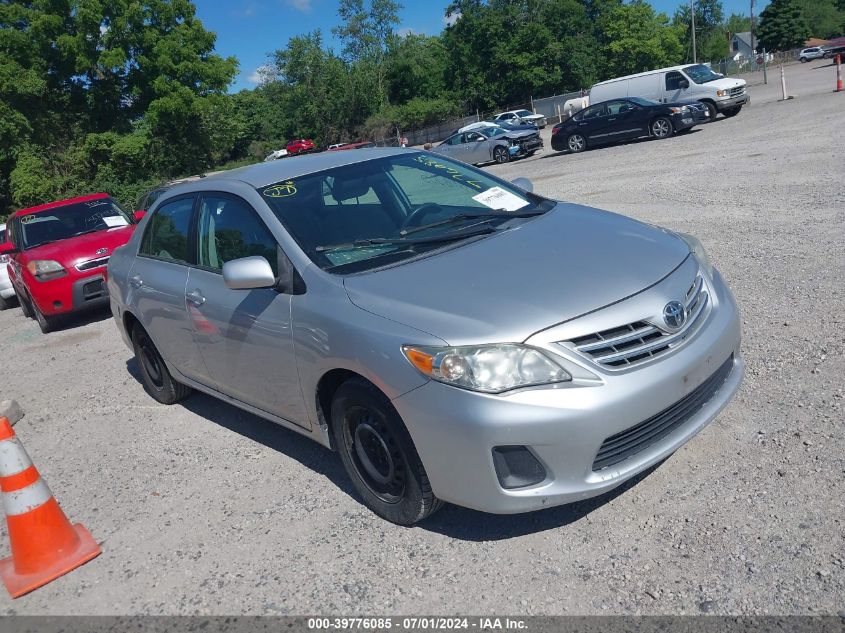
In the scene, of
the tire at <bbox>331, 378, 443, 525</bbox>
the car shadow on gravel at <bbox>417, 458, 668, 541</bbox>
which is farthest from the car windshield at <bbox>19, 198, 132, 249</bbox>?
the car shadow on gravel at <bbox>417, 458, 668, 541</bbox>

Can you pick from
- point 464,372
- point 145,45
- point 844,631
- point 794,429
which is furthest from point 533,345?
point 145,45

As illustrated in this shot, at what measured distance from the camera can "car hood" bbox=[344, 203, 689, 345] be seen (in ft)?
10.4

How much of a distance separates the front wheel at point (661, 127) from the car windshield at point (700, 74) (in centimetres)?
324

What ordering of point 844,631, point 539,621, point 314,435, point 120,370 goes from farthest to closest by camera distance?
point 120,370 < point 314,435 < point 539,621 < point 844,631

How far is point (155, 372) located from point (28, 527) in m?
2.24

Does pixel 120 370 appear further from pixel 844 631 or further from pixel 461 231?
pixel 844 631

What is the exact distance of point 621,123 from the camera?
22.8 m

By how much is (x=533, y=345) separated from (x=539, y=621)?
1059 mm

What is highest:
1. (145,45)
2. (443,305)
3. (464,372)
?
(145,45)

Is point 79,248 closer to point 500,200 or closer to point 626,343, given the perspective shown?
point 500,200

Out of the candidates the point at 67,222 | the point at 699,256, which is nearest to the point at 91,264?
the point at 67,222

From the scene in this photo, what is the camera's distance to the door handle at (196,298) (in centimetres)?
459

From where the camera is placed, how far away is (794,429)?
3.88 metres

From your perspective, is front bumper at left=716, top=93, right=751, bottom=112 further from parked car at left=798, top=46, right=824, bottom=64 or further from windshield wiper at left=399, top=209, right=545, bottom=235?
parked car at left=798, top=46, right=824, bottom=64
